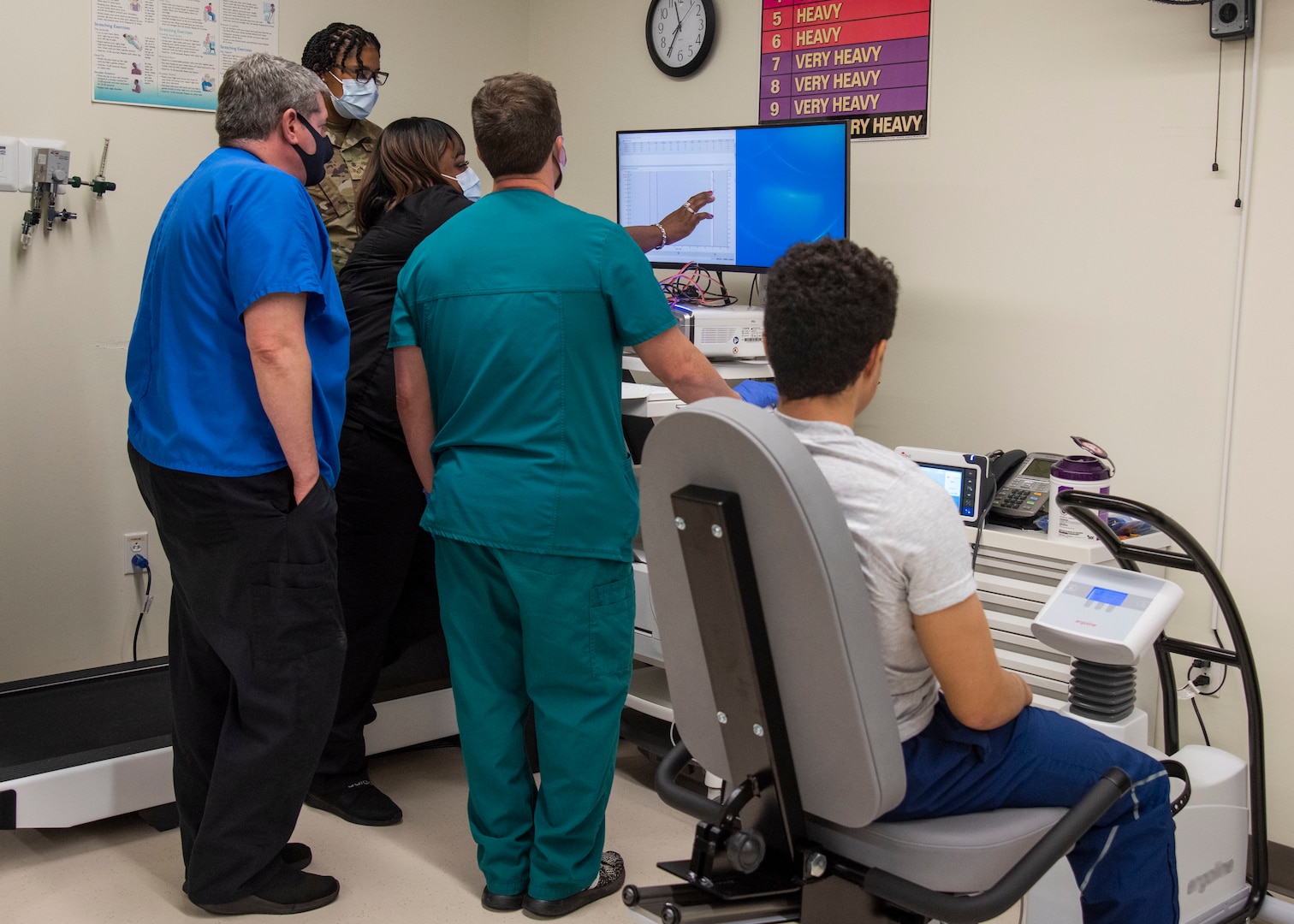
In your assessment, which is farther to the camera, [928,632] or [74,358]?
[74,358]

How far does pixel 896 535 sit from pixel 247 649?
1218 millimetres

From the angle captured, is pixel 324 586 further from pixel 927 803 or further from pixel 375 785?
pixel 927 803

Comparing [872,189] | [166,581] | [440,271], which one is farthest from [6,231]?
[872,189]

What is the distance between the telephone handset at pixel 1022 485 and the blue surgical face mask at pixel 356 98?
1.83 meters

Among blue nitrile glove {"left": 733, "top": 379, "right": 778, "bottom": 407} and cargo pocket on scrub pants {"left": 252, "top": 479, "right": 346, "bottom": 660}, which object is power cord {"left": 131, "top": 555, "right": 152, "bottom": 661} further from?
blue nitrile glove {"left": 733, "top": 379, "right": 778, "bottom": 407}

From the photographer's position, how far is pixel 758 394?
255cm

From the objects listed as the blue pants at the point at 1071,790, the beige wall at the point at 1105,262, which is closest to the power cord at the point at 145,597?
the beige wall at the point at 1105,262

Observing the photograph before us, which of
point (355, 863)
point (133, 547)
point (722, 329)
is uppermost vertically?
point (722, 329)

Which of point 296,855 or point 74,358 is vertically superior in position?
point 74,358

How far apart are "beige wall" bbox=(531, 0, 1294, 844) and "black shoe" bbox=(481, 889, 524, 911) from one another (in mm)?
1484

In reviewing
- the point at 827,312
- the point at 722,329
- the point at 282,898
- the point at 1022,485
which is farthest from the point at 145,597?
the point at 827,312

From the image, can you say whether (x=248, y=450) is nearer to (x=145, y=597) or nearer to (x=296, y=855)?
(x=296, y=855)

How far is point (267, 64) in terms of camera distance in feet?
6.48

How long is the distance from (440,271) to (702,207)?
116 cm
